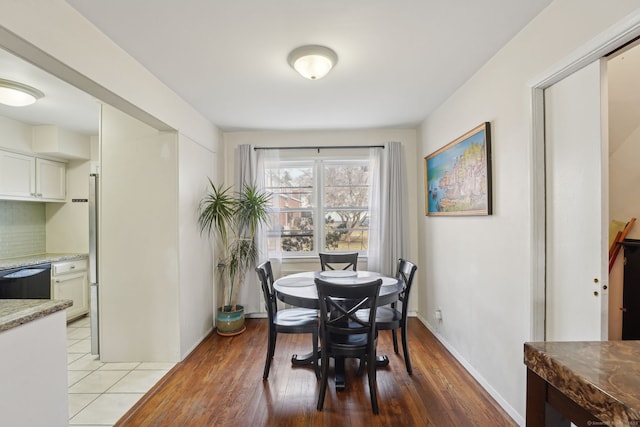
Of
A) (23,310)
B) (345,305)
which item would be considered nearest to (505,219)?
(345,305)

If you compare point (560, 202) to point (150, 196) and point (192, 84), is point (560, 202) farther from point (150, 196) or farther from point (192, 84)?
point (150, 196)

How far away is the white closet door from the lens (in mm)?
1430

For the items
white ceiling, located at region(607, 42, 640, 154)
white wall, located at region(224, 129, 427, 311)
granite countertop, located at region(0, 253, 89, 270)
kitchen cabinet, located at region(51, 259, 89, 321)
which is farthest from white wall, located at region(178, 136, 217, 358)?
white ceiling, located at region(607, 42, 640, 154)

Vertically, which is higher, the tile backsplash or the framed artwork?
the framed artwork

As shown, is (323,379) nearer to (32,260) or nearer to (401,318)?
(401,318)

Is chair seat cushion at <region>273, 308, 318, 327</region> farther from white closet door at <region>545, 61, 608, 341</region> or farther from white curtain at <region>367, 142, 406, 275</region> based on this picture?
white closet door at <region>545, 61, 608, 341</region>

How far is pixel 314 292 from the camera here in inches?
91.9

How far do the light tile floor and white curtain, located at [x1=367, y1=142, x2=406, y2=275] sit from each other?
103 inches

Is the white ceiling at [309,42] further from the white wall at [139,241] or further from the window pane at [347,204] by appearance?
the window pane at [347,204]

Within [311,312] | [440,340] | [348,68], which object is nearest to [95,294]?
[311,312]

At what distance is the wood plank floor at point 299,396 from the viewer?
1952 millimetres

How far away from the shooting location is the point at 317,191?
4078mm

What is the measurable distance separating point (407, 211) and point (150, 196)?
301cm

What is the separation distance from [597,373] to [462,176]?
85.6 inches
